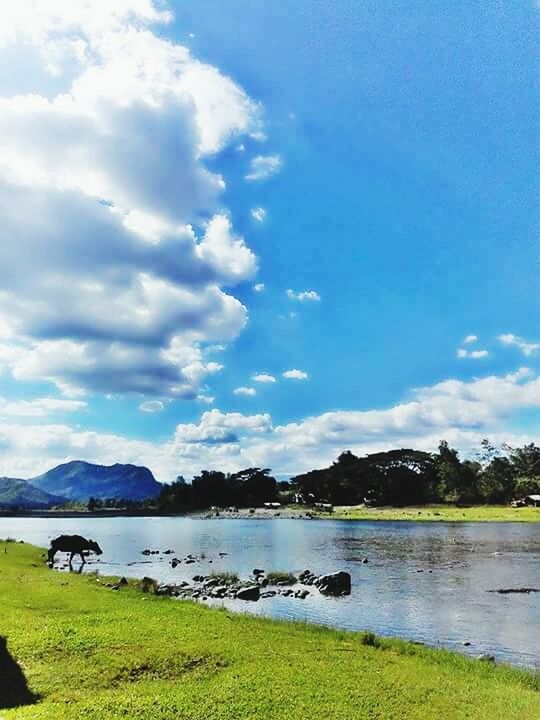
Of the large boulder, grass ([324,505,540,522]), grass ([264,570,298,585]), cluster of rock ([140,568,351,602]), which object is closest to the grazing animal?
cluster of rock ([140,568,351,602])

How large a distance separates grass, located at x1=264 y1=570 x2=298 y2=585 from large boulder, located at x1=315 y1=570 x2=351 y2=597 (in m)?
3.92

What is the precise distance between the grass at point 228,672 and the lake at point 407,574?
624 centimetres

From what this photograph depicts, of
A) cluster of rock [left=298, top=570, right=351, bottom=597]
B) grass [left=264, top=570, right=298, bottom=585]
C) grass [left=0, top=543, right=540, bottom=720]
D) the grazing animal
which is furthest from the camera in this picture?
the grazing animal

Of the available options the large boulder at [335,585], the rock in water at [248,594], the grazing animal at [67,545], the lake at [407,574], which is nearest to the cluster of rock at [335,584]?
the large boulder at [335,585]

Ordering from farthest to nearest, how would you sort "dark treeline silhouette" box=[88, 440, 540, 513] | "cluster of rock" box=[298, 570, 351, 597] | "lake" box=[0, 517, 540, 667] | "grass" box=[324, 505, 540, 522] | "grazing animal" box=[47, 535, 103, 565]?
"dark treeline silhouette" box=[88, 440, 540, 513] → "grass" box=[324, 505, 540, 522] → "grazing animal" box=[47, 535, 103, 565] → "cluster of rock" box=[298, 570, 351, 597] → "lake" box=[0, 517, 540, 667]

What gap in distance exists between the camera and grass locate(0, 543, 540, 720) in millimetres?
14477

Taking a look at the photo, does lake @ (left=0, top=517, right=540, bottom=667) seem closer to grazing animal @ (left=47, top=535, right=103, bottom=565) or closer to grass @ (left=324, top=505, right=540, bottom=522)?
grazing animal @ (left=47, top=535, right=103, bottom=565)

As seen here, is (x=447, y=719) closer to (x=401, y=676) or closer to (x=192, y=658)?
(x=401, y=676)

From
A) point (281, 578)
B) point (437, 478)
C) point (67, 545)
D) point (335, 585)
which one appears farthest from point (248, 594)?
point (437, 478)

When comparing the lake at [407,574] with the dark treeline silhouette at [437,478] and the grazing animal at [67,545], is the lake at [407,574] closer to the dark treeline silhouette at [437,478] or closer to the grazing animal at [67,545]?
the grazing animal at [67,545]

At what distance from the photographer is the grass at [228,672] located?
1448 cm

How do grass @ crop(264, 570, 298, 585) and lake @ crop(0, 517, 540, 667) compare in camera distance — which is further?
grass @ crop(264, 570, 298, 585)

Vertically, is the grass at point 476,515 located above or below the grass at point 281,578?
above

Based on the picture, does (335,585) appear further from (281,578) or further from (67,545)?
(67,545)
